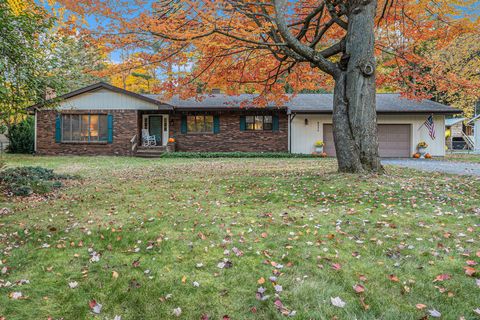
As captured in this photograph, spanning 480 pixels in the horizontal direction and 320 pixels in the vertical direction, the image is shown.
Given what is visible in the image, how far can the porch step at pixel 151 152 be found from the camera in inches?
683

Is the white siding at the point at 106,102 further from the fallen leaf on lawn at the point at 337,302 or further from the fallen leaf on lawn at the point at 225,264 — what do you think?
the fallen leaf on lawn at the point at 337,302

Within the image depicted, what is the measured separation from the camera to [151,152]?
1747 centimetres

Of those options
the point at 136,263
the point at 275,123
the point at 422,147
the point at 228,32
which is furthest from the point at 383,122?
the point at 136,263

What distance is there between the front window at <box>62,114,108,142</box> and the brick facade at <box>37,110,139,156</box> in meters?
0.31

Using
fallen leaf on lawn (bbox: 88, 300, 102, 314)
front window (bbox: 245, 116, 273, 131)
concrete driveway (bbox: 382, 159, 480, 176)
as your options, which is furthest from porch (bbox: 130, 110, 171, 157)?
fallen leaf on lawn (bbox: 88, 300, 102, 314)

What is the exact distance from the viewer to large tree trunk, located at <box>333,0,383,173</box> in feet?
23.5

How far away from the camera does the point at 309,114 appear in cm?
1794

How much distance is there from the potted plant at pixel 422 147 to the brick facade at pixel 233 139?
23.7 feet

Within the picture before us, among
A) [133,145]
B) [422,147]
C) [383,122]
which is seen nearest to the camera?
[422,147]

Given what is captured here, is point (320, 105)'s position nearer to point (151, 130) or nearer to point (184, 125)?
point (184, 125)

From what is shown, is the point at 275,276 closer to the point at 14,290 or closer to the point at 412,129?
the point at 14,290

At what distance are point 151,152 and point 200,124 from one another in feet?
10.7

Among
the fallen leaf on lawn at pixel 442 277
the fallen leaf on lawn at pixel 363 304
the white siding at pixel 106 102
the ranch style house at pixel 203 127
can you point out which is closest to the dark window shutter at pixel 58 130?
the ranch style house at pixel 203 127

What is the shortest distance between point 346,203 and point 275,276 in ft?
8.94
